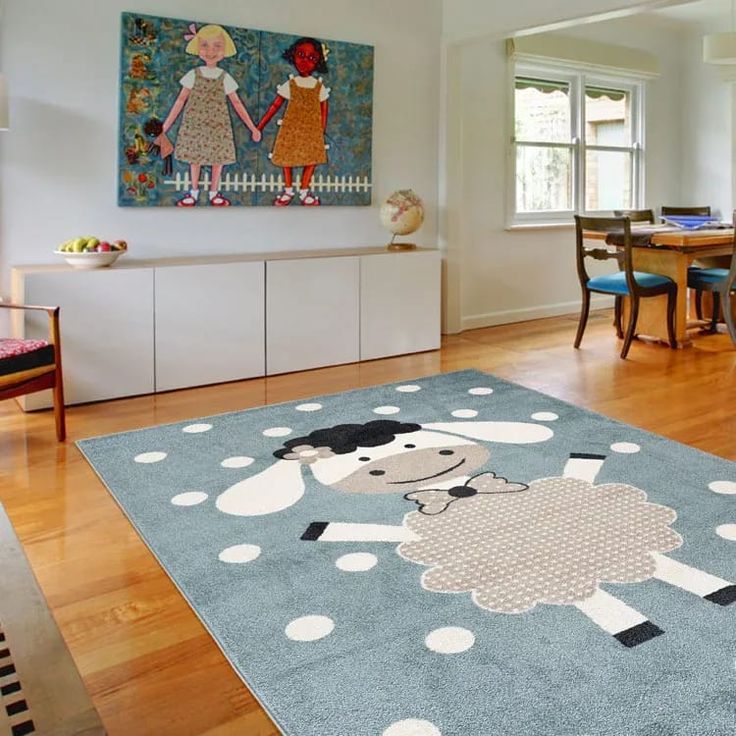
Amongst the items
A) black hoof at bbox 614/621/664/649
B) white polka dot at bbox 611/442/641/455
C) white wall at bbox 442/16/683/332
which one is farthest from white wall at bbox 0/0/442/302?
black hoof at bbox 614/621/664/649

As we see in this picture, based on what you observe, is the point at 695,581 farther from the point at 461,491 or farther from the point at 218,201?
the point at 218,201

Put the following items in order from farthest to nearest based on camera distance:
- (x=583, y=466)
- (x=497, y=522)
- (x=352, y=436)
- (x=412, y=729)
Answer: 1. (x=352, y=436)
2. (x=583, y=466)
3. (x=497, y=522)
4. (x=412, y=729)

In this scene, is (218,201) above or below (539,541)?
above

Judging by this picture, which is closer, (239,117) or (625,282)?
(239,117)

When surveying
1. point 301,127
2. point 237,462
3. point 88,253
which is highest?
point 301,127

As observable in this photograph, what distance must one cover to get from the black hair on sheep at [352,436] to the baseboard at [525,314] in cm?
262

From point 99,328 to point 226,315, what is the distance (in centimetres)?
71

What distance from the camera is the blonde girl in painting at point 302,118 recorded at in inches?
191

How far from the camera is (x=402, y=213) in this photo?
17.0 feet

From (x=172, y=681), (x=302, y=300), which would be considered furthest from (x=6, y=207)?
(x=172, y=681)

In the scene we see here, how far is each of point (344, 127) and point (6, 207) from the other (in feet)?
7.01

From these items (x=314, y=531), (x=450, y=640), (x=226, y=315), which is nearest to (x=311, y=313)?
(x=226, y=315)

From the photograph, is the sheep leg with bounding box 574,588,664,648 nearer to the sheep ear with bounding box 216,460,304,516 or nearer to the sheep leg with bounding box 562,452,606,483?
the sheep leg with bounding box 562,452,606,483

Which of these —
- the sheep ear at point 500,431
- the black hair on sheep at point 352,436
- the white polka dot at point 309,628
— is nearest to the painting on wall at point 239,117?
the black hair on sheep at point 352,436
